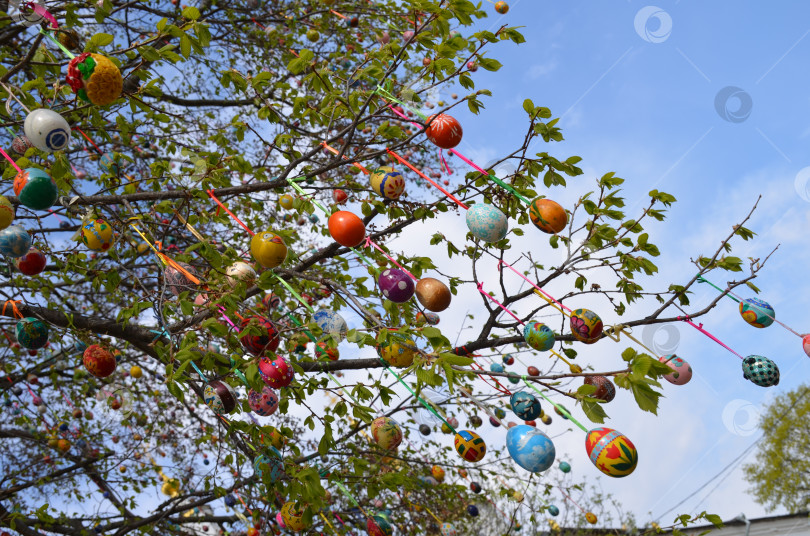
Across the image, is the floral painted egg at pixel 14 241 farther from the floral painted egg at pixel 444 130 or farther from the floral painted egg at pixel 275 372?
the floral painted egg at pixel 444 130

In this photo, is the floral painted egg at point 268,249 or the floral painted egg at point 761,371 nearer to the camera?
the floral painted egg at point 268,249

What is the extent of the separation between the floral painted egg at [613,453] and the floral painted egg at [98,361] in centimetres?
313

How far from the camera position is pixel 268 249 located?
315 centimetres

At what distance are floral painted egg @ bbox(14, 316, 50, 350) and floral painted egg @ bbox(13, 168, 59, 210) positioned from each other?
3.90 feet

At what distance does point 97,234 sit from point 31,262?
26.1 inches

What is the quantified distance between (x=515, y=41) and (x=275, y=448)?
2.99m

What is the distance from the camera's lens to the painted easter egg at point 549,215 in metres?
3.54

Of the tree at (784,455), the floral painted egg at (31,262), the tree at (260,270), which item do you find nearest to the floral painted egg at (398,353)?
the tree at (260,270)

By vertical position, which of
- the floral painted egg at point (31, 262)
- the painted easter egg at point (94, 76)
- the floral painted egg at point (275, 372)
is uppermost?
the floral painted egg at point (31, 262)

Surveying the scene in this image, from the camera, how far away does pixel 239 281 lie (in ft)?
10.9

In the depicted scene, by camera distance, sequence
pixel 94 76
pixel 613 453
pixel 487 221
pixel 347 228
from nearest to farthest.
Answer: pixel 613 453
pixel 94 76
pixel 347 228
pixel 487 221

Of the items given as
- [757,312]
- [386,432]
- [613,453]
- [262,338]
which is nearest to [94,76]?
[262,338]

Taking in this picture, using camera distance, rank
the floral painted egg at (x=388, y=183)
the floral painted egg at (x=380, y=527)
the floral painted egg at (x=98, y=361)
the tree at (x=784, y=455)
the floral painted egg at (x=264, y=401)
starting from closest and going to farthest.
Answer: the floral painted egg at (x=264, y=401) < the floral painted egg at (x=388, y=183) < the floral painted egg at (x=98, y=361) < the floral painted egg at (x=380, y=527) < the tree at (x=784, y=455)

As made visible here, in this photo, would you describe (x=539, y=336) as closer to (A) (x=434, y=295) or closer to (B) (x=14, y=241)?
(A) (x=434, y=295)
